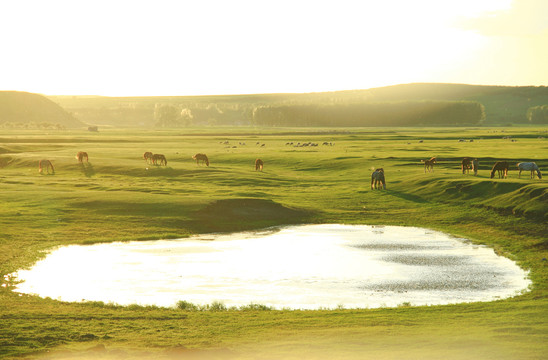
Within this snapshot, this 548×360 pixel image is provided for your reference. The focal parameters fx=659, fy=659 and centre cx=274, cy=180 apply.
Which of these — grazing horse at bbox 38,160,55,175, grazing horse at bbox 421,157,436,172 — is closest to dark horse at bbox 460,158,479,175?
grazing horse at bbox 421,157,436,172

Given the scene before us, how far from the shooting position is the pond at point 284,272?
2608 cm

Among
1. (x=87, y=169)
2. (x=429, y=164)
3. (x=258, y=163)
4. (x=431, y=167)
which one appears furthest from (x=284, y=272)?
(x=87, y=169)

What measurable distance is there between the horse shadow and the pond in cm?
3736

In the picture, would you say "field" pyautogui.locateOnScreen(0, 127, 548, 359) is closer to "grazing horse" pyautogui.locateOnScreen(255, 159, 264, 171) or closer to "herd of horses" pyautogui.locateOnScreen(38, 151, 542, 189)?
"herd of horses" pyautogui.locateOnScreen(38, 151, 542, 189)

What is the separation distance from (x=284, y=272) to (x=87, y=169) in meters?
51.8

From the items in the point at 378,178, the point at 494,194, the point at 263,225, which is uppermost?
the point at 378,178

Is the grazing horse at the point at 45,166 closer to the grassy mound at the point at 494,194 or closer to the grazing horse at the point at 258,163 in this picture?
the grazing horse at the point at 258,163

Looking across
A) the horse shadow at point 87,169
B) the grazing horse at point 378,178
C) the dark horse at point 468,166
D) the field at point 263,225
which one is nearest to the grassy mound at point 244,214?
the field at point 263,225

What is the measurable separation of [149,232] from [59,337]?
2318 centimetres

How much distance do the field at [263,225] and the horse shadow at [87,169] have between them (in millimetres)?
349

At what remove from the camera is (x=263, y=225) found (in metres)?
45.5

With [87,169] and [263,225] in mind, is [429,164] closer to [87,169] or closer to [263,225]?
[263,225]

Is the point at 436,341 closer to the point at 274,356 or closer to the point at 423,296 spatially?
the point at 274,356

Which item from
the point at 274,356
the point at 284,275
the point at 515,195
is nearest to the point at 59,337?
the point at 274,356
